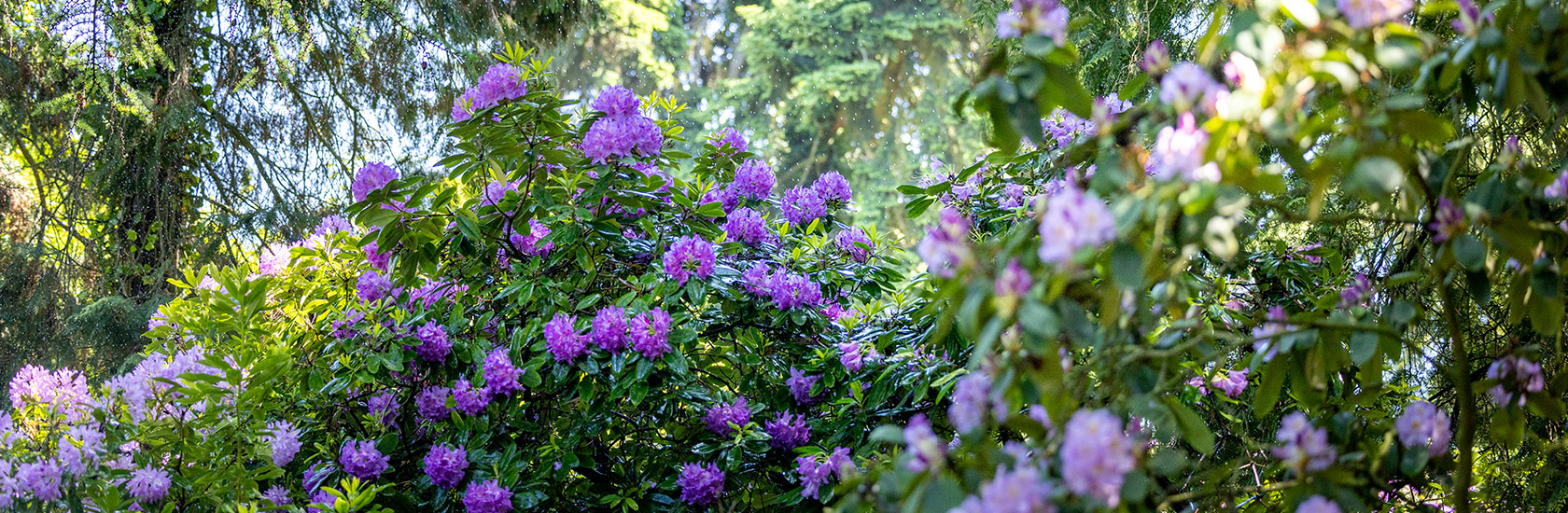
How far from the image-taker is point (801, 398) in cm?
189

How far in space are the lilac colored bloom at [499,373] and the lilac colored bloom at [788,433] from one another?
437mm

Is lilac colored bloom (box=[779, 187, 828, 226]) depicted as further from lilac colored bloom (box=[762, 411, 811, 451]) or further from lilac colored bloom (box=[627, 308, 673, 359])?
lilac colored bloom (box=[627, 308, 673, 359])

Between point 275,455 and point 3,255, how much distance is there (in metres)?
3.56

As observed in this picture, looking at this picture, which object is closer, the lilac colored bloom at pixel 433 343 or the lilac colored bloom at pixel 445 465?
the lilac colored bloom at pixel 445 465

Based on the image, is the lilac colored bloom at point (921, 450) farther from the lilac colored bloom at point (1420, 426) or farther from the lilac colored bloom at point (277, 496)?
the lilac colored bloom at point (277, 496)

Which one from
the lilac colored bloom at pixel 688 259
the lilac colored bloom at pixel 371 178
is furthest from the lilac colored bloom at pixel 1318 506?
the lilac colored bloom at pixel 371 178

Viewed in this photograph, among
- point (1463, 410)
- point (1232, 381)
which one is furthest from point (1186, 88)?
point (1232, 381)

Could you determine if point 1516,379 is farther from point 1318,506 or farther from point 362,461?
point 362,461

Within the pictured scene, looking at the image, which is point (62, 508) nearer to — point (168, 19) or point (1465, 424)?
point (1465, 424)

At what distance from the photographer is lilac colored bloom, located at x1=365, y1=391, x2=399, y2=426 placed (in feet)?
6.08

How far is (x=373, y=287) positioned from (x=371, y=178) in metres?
0.36

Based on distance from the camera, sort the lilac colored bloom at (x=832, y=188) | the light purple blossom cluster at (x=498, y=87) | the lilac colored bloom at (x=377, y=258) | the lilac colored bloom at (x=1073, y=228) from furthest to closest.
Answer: the lilac colored bloom at (x=832, y=188) < the lilac colored bloom at (x=377, y=258) < the light purple blossom cluster at (x=498, y=87) < the lilac colored bloom at (x=1073, y=228)

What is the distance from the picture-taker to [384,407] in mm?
1886

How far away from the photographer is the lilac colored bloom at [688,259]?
1777 millimetres
